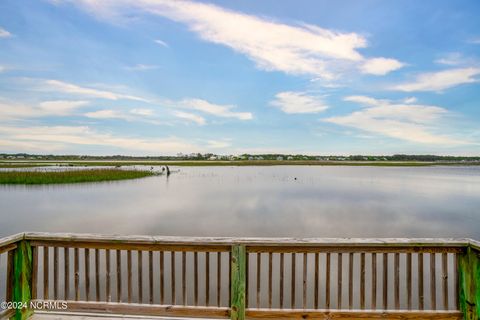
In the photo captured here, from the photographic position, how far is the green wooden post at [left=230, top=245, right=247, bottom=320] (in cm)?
317

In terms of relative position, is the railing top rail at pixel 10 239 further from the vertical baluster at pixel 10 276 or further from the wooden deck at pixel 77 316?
the wooden deck at pixel 77 316

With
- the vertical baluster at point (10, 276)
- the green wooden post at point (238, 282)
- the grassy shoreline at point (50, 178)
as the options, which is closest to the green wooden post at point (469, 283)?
the green wooden post at point (238, 282)

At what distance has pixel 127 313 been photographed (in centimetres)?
331

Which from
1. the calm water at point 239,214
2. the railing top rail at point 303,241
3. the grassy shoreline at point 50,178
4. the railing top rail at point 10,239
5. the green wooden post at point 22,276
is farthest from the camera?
the grassy shoreline at point 50,178

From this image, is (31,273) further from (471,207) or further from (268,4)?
(471,207)

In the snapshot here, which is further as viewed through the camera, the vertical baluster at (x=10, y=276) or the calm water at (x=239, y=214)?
the calm water at (x=239, y=214)

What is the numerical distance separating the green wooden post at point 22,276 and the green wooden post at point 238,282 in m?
2.23

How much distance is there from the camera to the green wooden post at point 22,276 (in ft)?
10.6

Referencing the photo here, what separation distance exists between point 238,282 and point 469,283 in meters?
2.37

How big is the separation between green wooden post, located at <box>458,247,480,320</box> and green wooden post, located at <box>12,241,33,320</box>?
4618 mm

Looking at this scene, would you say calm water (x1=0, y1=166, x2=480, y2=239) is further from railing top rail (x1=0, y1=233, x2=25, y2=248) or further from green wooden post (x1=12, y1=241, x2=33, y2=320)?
railing top rail (x1=0, y1=233, x2=25, y2=248)

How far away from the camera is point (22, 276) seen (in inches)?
129

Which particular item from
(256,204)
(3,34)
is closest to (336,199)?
(256,204)

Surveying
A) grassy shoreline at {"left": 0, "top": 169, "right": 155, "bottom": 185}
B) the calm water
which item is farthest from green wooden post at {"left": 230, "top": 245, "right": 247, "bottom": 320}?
grassy shoreline at {"left": 0, "top": 169, "right": 155, "bottom": 185}
